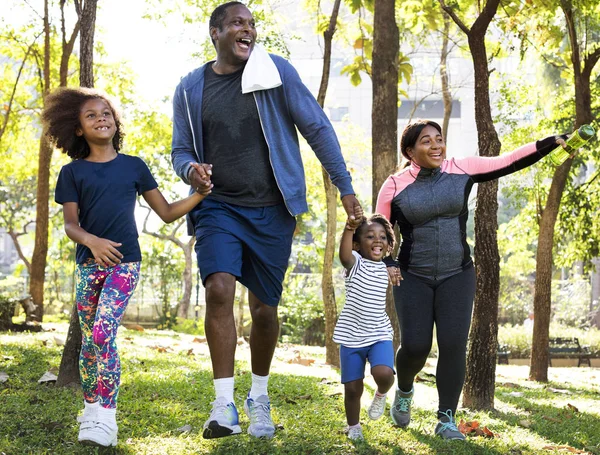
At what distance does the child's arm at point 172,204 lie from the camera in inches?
201

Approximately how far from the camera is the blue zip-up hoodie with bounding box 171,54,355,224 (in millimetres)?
5262

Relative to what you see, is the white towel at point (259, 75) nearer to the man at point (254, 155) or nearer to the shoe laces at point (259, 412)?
the man at point (254, 155)

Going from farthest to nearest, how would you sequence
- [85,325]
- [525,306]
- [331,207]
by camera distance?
1. [525,306]
2. [331,207]
3. [85,325]

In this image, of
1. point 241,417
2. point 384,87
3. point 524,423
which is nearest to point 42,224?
point 384,87

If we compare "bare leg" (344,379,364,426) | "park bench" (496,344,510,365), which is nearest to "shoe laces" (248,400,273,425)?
"bare leg" (344,379,364,426)

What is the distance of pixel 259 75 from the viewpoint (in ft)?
17.0

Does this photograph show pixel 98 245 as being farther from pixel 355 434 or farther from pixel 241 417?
pixel 241 417

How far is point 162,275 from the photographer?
3028 cm

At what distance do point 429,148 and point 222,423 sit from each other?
2492 mm

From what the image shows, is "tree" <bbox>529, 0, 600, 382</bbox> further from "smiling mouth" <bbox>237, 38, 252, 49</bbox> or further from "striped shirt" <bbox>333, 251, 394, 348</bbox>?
"smiling mouth" <bbox>237, 38, 252, 49</bbox>

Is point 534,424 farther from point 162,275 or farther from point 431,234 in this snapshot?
point 162,275

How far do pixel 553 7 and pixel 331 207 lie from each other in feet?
15.6

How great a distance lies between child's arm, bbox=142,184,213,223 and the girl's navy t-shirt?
6.9 inches

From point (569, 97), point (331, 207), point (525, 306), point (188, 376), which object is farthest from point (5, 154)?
point (525, 306)
